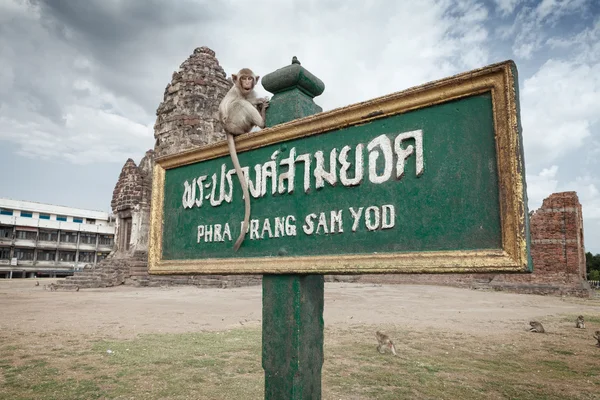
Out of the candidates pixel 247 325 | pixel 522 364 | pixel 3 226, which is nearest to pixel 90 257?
pixel 3 226

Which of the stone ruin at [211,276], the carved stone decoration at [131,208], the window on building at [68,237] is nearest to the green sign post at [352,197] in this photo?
the stone ruin at [211,276]

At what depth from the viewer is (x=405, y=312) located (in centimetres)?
898

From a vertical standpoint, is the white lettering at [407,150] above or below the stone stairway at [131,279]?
above

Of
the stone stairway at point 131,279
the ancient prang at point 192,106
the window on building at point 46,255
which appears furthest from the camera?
the window on building at point 46,255

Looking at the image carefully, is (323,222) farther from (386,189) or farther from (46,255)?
(46,255)

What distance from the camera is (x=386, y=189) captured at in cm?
119

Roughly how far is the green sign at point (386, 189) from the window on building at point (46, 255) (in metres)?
46.8

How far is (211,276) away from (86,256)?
102ft

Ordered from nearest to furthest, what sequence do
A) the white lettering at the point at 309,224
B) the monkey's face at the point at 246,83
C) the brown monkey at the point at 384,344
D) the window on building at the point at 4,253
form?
1. the white lettering at the point at 309,224
2. the monkey's face at the point at 246,83
3. the brown monkey at the point at 384,344
4. the window on building at the point at 4,253

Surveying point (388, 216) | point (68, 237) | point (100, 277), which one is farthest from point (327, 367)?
point (68, 237)

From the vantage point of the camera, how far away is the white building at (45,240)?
122ft

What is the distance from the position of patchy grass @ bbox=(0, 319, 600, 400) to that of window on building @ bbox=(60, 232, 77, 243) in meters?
41.9

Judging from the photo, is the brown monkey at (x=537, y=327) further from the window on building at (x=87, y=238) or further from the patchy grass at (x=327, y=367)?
the window on building at (x=87, y=238)

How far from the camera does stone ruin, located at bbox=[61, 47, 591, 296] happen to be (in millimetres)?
16141
